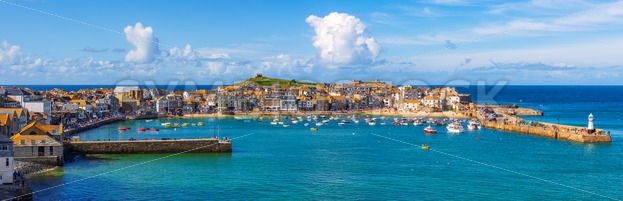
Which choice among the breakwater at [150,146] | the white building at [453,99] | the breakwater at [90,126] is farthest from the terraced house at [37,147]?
the white building at [453,99]

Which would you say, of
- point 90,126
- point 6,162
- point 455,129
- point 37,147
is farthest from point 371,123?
point 6,162

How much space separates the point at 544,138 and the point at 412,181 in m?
23.3

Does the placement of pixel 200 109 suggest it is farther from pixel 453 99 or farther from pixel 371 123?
pixel 453 99

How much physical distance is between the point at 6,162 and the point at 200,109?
2299 inches

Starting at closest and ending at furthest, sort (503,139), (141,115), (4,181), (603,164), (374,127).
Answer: (4,181) → (603,164) → (503,139) → (374,127) → (141,115)

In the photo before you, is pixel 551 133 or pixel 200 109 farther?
pixel 200 109

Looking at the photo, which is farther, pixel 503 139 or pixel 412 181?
pixel 503 139

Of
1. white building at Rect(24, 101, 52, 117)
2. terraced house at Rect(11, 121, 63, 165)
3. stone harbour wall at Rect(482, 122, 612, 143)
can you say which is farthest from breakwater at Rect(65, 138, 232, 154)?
stone harbour wall at Rect(482, 122, 612, 143)

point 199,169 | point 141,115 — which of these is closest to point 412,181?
point 199,169

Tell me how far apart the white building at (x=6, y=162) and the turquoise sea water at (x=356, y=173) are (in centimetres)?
115

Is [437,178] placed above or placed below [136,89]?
below

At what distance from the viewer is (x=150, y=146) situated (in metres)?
33.6

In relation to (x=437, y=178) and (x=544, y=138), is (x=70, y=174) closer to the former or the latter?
(x=437, y=178)

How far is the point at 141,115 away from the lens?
68312 mm
